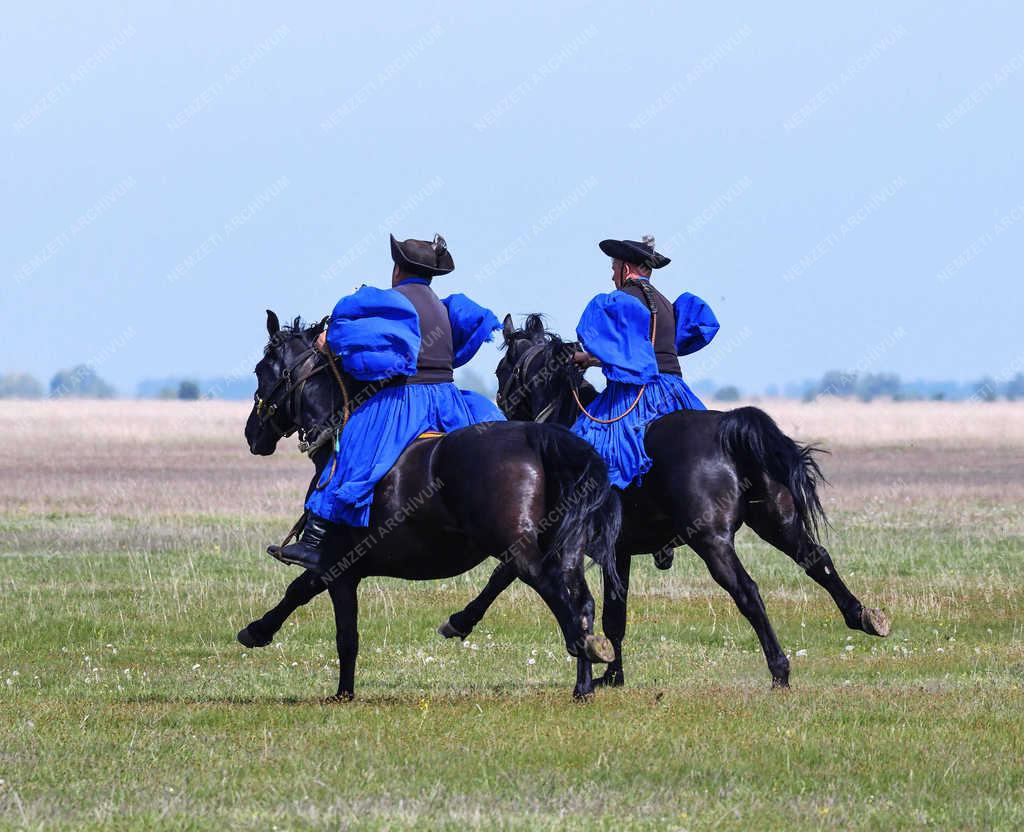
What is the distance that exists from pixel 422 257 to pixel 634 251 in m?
1.54

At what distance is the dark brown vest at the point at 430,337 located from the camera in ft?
33.5

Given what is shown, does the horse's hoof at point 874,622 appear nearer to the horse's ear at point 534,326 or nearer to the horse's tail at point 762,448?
the horse's tail at point 762,448

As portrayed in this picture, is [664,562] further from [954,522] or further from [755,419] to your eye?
[954,522]

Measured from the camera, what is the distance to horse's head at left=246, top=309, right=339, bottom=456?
10320mm

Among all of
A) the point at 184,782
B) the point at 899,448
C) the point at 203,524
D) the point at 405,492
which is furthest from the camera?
the point at 899,448

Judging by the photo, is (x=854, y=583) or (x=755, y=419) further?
(x=854, y=583)

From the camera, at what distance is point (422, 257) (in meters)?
10.4

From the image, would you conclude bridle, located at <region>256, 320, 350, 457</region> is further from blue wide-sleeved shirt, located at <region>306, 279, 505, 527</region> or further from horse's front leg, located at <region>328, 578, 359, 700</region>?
horse's front leg, located at <region>328, 578, 359, 700</region>

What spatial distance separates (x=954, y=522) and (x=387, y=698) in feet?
47.9

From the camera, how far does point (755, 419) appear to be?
33.7 ft

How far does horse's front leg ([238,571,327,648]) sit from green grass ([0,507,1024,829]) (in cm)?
37

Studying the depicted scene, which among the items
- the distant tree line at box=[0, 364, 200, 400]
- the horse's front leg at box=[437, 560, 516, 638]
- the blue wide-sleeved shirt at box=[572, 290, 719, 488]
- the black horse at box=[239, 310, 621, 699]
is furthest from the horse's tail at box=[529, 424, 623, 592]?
the distant tree line at box=[0, 364, 200, 400]

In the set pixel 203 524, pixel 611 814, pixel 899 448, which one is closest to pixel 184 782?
pixel 611 814

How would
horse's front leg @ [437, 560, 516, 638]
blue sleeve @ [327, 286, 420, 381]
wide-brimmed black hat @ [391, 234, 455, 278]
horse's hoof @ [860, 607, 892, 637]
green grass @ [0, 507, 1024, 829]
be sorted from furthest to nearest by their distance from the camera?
horse's front leg @ [437, 560, 516, 638], horse's hoof @ [860, 607, 892, 637], wide-brimmed black hat @ [391, 234, 455, 278], blue sleeve @ [327, 286, 420, 381], green grass @ [0, 507, 1024, 829]
